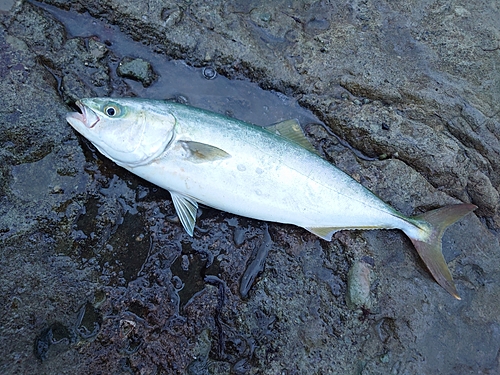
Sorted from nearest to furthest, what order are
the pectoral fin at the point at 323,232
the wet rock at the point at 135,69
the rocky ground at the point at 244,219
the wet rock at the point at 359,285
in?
the rocky ground at the point at 244,219 < the wet rock at the point at 359,285 < the pectoral fin at the point at 323,232 < the wet rock at the point at 135,69

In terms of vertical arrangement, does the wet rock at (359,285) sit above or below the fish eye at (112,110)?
below

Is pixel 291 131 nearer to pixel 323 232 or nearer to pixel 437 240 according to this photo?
pixel 323 232

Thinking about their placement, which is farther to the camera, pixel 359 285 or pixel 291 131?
pixel 291 131

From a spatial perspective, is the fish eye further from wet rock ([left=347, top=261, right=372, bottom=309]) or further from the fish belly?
wet rock ([left=347, top=261, right=372, bottom=309])

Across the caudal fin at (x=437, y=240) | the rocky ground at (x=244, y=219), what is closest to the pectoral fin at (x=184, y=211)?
the rocky ground at (x=244, y=219)

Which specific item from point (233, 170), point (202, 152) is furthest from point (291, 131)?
point (202, 152)

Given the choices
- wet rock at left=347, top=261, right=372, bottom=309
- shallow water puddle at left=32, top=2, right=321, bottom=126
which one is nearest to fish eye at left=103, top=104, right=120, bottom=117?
shallow water puddle at left=32, top=2, right=321, bottom=126

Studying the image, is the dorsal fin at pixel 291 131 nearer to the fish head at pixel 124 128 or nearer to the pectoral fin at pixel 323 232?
the pectoral fin at pixel 323 232
